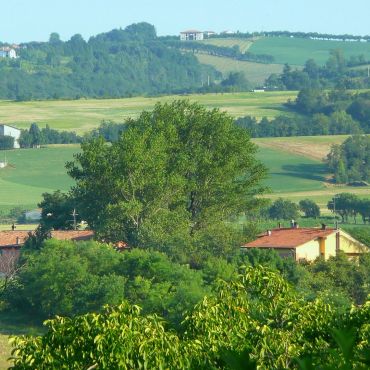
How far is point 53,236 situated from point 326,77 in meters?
129

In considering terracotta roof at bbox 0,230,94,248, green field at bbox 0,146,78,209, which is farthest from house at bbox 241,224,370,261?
green field at bbox 0,146,78,209

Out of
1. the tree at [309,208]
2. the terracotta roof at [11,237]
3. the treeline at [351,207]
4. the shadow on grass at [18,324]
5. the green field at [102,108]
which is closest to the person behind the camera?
the shadow on grass at [18,324]

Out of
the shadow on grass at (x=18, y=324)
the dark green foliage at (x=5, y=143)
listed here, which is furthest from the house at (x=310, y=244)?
the dark green foliage at (x=5, y=143)

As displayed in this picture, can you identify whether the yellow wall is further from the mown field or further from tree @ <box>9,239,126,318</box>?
the mown field

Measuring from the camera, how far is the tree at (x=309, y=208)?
7521 centimetres

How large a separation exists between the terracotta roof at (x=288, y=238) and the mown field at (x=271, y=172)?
26003 millimetres

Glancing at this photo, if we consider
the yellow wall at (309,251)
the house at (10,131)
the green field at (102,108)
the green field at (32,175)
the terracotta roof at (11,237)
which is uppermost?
the yellow wall at (309,251)

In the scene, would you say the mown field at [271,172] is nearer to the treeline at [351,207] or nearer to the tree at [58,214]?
the treeline at [351,207]

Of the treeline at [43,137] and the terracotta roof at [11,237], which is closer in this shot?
the terracotta roof at [11,237]

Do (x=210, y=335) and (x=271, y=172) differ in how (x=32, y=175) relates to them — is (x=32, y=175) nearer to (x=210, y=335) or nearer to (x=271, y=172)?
(x=271, y=172)

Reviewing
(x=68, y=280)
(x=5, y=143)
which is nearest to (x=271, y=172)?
(x=5, y=143)

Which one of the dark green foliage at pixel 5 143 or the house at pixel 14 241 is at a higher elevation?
the house at pixel 14 241

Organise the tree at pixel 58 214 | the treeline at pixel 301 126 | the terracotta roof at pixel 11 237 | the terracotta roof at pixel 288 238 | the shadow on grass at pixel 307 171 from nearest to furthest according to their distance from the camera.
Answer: the terracotta roof at pixel 288 238, the tree at pixel 58 214, the terracotta roof at pixel 11 237, the shadow on grass at pixel 307 171, the treeline at pixel 301 126

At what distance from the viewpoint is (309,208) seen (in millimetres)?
76562
